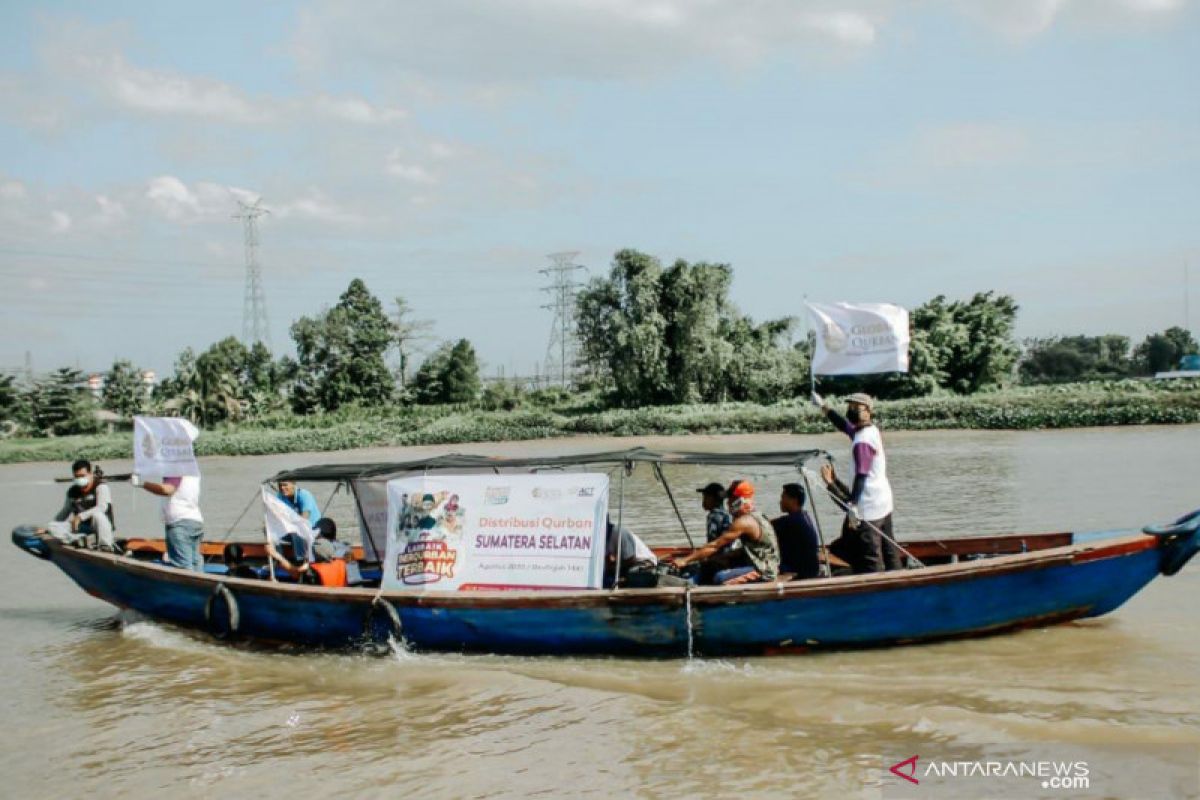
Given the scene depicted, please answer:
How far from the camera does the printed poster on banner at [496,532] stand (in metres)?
8.37

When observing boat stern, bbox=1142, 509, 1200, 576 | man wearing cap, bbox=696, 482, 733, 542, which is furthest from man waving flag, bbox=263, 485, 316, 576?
boat stern, bbox=1142, 509, 1200, 576

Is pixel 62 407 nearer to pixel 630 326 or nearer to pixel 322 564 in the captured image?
pixel 630 326

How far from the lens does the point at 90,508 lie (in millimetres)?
11383

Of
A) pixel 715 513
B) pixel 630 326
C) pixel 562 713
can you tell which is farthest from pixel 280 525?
pixel 630 326

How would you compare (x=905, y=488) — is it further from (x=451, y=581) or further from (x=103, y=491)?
(x=103, y=491)

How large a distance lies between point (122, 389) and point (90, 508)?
64018mm

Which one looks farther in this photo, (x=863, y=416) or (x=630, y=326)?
(x=630, y=326)

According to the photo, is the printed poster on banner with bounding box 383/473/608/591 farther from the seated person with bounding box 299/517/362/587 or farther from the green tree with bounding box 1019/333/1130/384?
the green tree with bounding box 1019/333/1130/384

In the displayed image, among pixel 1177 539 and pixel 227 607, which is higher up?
pixel 1177 539

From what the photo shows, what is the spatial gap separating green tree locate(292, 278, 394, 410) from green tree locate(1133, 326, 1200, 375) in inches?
2280

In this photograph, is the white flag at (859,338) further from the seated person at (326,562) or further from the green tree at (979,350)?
the green tree at (979,350)

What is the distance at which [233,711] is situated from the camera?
812 cm

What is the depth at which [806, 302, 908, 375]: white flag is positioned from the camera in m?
8.46

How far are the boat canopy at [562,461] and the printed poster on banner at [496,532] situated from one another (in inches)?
15.0
